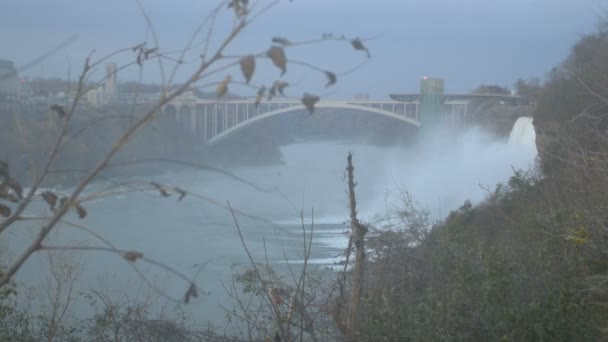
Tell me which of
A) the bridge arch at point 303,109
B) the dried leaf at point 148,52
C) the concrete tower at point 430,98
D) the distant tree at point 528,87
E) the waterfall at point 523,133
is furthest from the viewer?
the distant tree at point 528,87

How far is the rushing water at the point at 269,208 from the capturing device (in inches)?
395

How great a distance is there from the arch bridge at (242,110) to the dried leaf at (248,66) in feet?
1.20

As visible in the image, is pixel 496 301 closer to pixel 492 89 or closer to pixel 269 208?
pixel 269 208

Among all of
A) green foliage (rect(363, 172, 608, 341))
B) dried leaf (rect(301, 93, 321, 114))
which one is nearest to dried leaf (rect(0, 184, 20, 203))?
dried leaf (rect(301, 93, 321, 114))

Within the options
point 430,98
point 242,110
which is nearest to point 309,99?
point 242,110

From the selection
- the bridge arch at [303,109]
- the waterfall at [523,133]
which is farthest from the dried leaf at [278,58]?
the waterfall at [523,133]

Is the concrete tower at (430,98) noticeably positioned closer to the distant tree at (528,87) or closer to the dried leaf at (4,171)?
the distant tree at (528,87)

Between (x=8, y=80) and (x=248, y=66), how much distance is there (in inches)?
62.9

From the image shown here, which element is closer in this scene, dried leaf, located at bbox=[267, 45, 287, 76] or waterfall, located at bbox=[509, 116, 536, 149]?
dried leaf, located at bbox=[267, 45, 287, 76]

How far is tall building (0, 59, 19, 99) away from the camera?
2701mm

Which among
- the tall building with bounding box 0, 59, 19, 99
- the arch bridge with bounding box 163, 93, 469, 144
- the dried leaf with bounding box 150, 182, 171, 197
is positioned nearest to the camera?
the dried leaf with bounding box 150, 182, 171, 197

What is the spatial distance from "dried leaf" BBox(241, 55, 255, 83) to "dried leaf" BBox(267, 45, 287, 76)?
0.05m

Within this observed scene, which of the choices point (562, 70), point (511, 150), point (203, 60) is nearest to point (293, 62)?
point (203, 60)

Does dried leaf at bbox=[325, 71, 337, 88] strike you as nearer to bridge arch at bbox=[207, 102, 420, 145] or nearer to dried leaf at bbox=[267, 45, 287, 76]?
dried leaf at bbox=[267, 45, 287, 76]
